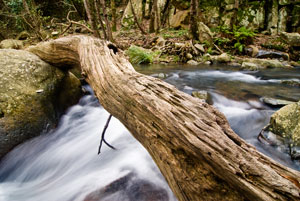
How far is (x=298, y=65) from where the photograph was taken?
7.91m

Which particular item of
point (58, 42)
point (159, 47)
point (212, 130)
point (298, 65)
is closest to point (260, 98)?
point (212, 130)

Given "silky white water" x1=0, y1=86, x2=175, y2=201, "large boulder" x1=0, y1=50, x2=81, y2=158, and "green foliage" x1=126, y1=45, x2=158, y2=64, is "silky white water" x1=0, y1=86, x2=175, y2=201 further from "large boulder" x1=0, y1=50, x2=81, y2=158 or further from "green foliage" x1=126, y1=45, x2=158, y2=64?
"green foliage" x1=126, y1=45, x2=158, y2=64

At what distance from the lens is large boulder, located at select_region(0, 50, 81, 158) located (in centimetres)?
262

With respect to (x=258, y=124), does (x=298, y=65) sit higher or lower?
higher

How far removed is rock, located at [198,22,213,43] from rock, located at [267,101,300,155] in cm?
859

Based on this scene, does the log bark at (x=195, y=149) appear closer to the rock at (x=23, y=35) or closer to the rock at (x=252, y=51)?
the rock at (x=252, y=51)

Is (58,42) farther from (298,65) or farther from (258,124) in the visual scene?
(298,65)

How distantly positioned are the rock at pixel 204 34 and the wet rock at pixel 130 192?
9.82 meters

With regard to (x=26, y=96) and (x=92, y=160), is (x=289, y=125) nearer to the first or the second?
(x=92, y=160)

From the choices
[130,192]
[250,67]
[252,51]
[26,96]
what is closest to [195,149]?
[130,192]

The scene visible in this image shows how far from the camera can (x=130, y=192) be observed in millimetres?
2008

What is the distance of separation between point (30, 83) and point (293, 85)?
21.7 ft

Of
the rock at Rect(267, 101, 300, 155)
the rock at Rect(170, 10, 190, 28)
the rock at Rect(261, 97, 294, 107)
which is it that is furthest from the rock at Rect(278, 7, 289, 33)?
the rock at Rect(267, 101, 300, 155)

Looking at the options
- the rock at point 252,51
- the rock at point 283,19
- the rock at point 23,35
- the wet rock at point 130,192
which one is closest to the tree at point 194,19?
the rock at point 252,51
